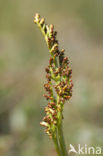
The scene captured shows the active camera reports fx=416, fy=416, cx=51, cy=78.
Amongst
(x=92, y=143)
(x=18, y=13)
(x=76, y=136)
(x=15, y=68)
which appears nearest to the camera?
(x=92, y=143)

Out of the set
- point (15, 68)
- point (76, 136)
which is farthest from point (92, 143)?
point (15, 68)

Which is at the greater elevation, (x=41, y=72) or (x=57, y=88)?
(x=41, y=72)

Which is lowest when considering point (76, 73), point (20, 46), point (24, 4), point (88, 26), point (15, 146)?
point (15, 146)

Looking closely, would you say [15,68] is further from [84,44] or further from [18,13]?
[18,13]

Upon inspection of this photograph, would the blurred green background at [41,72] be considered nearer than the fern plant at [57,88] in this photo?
No

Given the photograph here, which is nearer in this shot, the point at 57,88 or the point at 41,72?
the point at 57,88

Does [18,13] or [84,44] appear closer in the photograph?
[84,44]

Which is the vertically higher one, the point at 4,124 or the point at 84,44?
the point at 84,44

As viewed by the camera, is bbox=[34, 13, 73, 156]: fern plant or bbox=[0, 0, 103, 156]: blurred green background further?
bbox=[0, 0, 103, 156]: blurred green background
